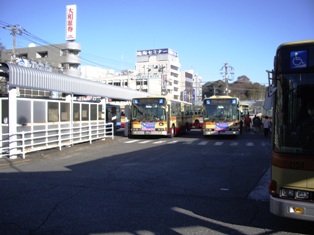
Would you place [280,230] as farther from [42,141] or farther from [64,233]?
[42,141]

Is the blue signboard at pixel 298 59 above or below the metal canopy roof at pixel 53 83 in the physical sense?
below

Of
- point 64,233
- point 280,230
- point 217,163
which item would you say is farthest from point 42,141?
point 280,230

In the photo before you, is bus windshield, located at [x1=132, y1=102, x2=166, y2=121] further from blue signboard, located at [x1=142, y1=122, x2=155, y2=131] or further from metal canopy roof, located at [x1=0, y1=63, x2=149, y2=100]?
metal canopy roof, located at [x1=0, y1=63, x2=149, y2=100]

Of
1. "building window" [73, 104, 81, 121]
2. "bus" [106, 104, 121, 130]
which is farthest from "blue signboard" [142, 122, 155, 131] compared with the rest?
"bus" [106, 104, 121, 130]

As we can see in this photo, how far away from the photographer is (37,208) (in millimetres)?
6418

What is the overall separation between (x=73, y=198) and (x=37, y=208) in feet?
2.97

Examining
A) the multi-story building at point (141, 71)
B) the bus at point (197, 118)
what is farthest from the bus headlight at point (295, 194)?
the multi-story building at point (141, 71)

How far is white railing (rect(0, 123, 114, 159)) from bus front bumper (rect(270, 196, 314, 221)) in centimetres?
1103

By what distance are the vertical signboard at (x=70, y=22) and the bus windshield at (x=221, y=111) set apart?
3705 cm

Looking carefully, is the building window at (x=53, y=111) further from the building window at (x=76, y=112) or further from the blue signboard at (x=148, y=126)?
the blue signboard at (x=148, y=126)

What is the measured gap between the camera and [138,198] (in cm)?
723

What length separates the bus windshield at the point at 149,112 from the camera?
24.2m

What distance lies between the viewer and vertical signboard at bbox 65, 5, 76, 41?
5397 cm

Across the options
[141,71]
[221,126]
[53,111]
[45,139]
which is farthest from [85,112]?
[141,71]
